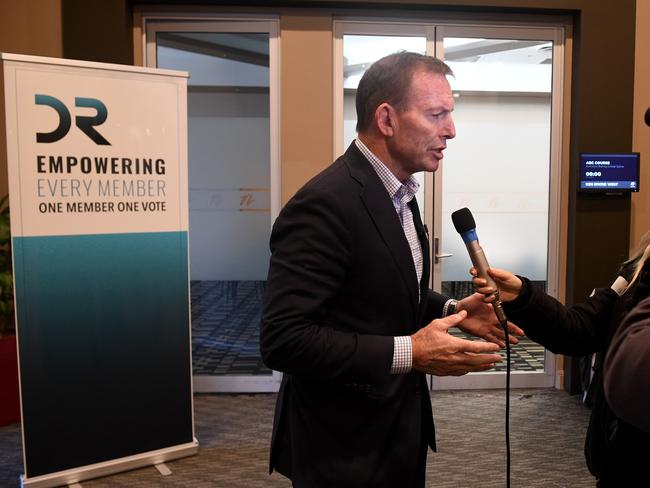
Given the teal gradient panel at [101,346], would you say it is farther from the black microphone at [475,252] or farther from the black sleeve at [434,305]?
the black microphone at [475,252]

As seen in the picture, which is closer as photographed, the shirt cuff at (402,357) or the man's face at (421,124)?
the shirt cuff at (402,357)

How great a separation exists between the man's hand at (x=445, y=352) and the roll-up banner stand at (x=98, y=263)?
7.36 ft

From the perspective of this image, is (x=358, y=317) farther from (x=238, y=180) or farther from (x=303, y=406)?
(x=238, y=180)

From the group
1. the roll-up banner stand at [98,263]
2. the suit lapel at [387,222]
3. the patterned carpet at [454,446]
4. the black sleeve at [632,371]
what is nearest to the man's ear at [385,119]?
the suit lapel at [387,222]

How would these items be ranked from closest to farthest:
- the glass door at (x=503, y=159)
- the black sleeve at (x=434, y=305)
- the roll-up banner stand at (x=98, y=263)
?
1. the black sleeve at (x=434, y=305)
2. the roll-up banner stand at (x=98, y=263)
3. the glass door at (x=503, y=159)

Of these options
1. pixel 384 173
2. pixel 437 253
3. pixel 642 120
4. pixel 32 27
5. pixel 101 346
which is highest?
pixel 32 27

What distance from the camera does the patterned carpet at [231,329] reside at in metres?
4.75

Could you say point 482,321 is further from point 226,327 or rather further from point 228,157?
point 226,327

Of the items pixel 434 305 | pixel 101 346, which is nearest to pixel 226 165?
pixel 101 346

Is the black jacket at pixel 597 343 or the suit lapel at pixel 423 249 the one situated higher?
the suit lapel at pixel 423 249

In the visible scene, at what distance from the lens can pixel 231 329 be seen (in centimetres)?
494

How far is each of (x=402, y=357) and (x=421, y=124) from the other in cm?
59

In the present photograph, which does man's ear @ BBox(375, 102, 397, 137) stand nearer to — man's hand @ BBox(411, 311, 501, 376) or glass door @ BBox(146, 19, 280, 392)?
man's hand @ BBox(411, 311, 501, 376)

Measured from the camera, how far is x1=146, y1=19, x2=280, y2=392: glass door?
4500mm
